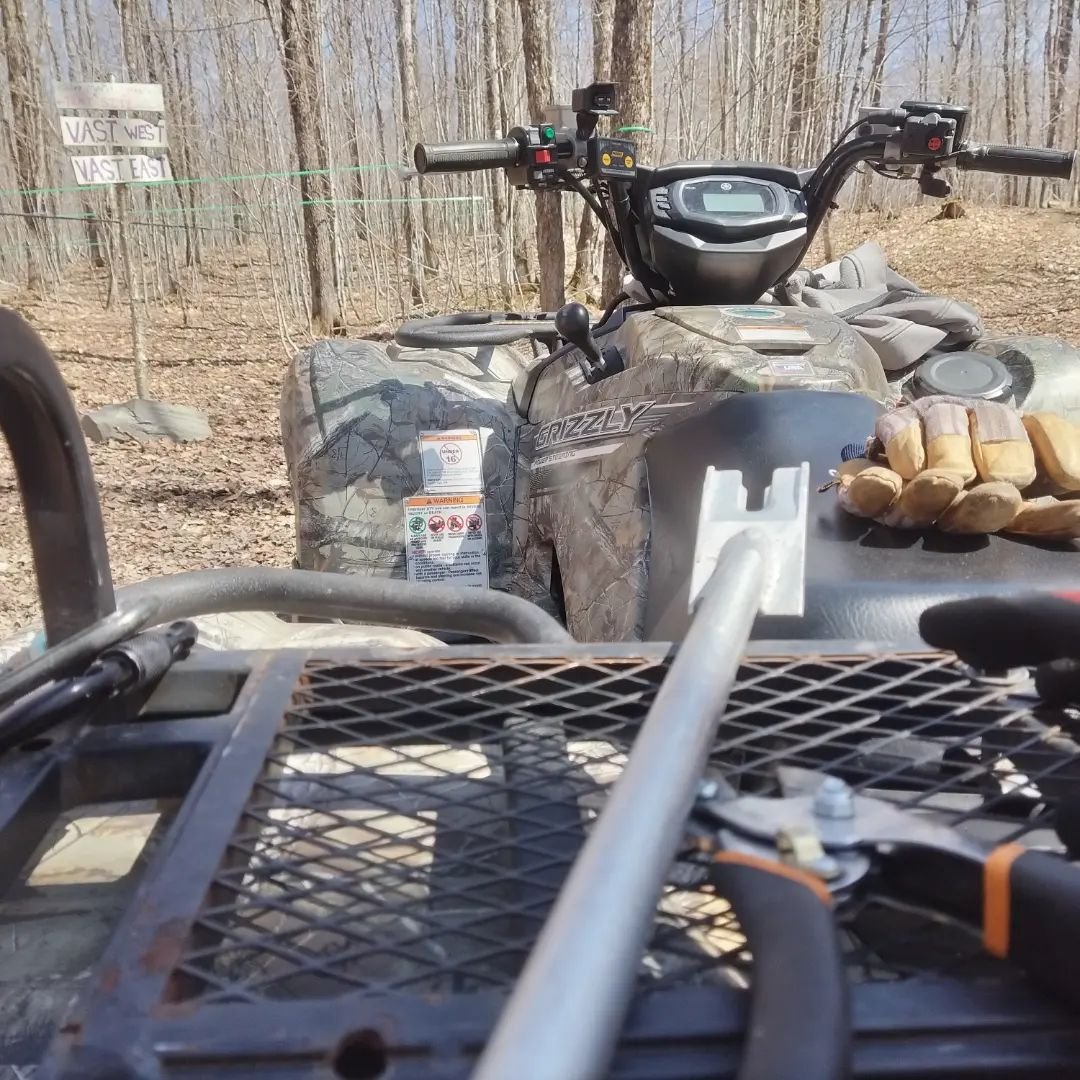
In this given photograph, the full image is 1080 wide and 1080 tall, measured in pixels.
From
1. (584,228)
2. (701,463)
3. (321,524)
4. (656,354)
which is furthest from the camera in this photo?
(584,228)

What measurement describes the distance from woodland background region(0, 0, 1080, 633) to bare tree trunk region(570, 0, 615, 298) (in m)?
0.04

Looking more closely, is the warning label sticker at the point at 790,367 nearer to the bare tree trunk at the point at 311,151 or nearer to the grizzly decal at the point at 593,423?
the grizzly decal at the point at 593,423

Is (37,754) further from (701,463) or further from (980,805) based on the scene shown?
(701,463)

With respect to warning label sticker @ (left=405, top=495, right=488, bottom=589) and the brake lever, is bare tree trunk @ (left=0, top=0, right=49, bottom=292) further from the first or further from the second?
the brake lever

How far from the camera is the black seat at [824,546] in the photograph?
1271 millimetres

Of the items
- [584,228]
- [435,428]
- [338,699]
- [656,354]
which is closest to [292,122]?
[584,228]

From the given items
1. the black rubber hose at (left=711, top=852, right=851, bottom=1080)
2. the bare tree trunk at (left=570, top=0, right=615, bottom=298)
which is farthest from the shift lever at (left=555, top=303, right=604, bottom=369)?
the bare tree trunk at (left=570, top=0, right=615, bottom=298)

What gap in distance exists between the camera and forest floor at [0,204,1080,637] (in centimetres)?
535

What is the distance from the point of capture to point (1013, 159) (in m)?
2.53

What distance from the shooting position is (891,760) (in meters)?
0.74

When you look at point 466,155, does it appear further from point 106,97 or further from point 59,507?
point 106,97

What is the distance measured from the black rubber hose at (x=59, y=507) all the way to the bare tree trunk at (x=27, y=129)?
15.3 metres

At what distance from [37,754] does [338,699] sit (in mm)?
228

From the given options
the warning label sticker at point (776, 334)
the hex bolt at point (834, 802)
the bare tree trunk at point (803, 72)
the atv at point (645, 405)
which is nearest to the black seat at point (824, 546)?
the atv at point (645, 405)
